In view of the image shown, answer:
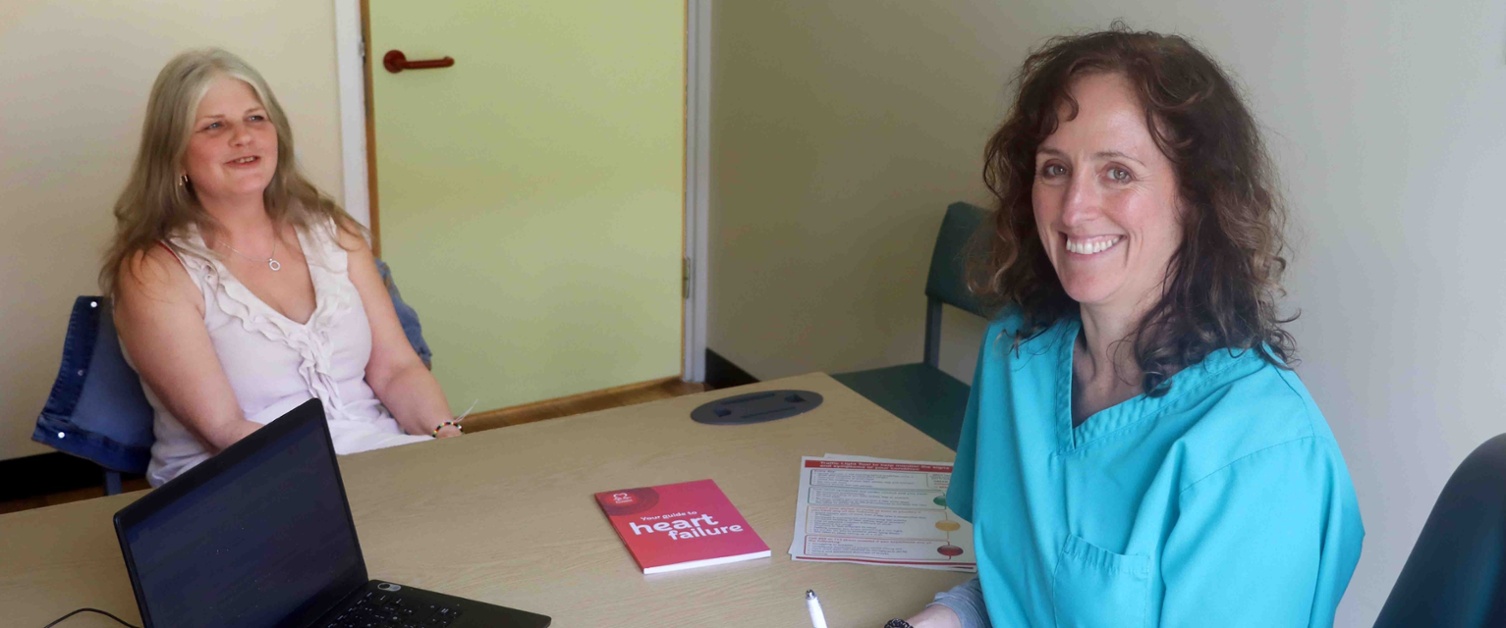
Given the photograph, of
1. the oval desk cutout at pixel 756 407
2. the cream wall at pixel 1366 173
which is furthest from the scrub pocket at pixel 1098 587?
the cream wall at pixel 1366 173

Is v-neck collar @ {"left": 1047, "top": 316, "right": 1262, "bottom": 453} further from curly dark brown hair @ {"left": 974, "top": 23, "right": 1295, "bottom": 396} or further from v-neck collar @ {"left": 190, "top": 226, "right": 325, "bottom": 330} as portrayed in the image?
v-neck collar @ {"left": 190, "top": 226, "right": 325, "bottom": 330}

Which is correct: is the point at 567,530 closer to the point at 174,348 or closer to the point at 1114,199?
the point at 1114,199

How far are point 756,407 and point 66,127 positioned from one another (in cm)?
212

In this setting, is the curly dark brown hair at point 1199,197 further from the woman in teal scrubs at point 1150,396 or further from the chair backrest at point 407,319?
the chair backrest at point 407,319

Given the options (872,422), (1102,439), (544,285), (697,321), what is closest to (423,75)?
(544,285)

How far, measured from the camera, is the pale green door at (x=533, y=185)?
11.2 feet

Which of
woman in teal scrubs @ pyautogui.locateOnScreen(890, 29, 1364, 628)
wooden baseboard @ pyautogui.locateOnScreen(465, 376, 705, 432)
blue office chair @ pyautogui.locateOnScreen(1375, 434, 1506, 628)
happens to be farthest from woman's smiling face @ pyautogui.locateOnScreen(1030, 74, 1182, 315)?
wooden baseboard @ pyautogui.locateOnScreen(465, 376, 705, 432)

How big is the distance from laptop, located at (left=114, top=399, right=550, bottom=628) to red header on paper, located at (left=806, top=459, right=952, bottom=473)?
1.74ft

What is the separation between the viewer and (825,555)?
1.42 m

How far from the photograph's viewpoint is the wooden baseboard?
3.77m

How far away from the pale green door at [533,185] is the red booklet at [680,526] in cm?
215

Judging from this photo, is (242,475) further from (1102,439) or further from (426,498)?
(1102,439)

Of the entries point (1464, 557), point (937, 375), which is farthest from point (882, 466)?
point (937, 375)

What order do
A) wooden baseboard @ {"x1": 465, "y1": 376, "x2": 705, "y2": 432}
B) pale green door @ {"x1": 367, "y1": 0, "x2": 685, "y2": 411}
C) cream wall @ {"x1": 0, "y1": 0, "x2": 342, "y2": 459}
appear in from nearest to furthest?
1. cream wall @ {"x1": 0, "y1": 0, "x2": 342, "y2": 459}
2. pale green door @ {"x1": 367, "y1": 0, "x2": 685, "y2": 411}
3. wooden baseboard @ {"x1": 465, "y1": 376, "x2": 705, "y2": 432}
